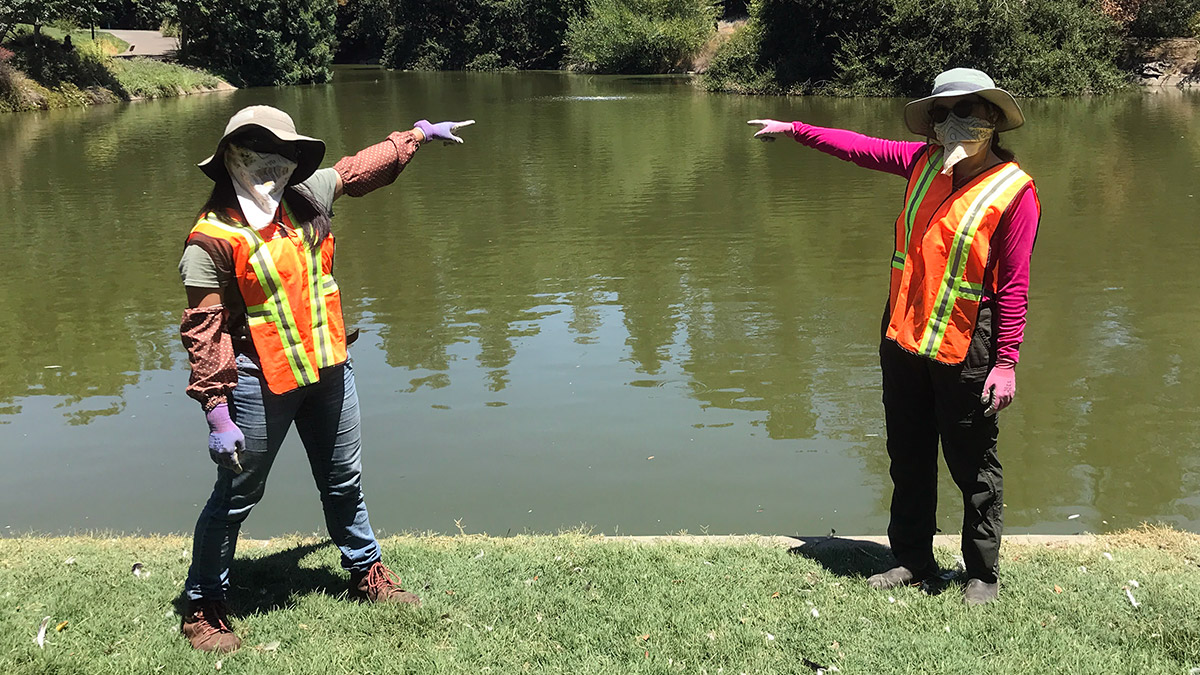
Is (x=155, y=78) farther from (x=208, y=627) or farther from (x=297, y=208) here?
(x=208, y=627)

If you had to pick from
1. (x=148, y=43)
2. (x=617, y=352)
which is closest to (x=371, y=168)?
(x=617, y=352)

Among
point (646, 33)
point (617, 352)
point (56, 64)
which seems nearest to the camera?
point (617, 352)

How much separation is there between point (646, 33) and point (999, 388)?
167ft

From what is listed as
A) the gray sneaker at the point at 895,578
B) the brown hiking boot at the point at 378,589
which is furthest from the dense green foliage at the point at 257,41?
the gray sneaker at the point at 895,578

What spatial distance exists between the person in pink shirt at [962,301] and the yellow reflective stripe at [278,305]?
2.32 m

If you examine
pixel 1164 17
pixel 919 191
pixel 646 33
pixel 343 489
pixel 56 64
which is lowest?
pixel 343 489

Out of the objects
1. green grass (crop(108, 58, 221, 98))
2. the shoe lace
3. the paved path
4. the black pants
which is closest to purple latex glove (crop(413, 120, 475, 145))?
the shoe lace

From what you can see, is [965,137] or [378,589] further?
[378,589]

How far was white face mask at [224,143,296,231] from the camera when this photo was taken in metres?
3.76

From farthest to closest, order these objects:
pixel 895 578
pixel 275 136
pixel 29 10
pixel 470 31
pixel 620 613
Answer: pixel 470 31, pixel 29 10, pixel 895 578, pixel 620 613, pixel 275 136

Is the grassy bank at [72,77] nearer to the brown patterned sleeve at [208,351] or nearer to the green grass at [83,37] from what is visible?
the green grass at [83,37]

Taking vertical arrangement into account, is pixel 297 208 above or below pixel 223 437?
above

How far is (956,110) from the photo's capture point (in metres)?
4.13

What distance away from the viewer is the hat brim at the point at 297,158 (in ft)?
12.2
